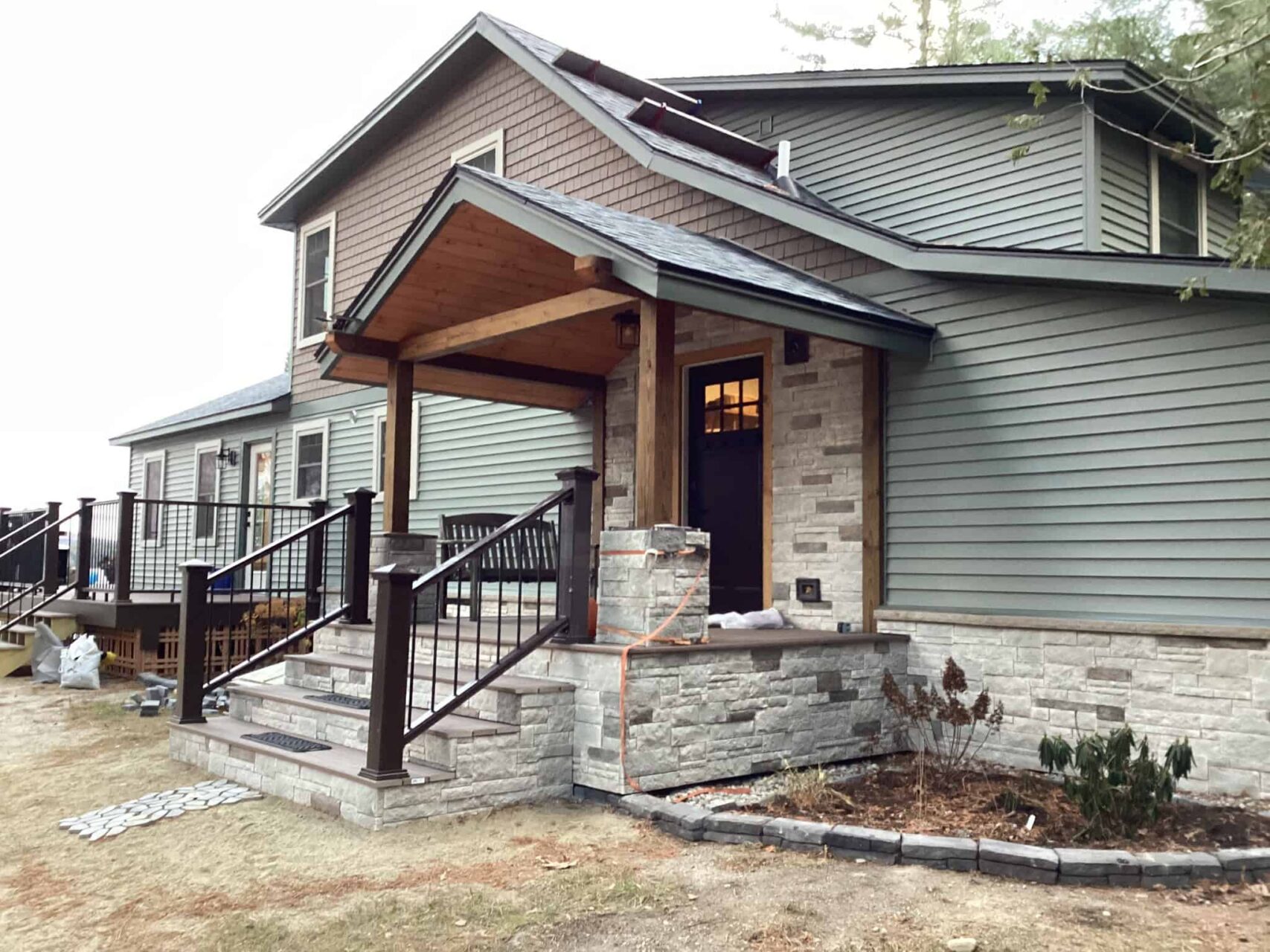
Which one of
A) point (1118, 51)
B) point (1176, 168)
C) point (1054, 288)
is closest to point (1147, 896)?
point (1054, 288)

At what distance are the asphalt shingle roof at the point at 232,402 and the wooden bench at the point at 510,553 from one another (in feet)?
23.8

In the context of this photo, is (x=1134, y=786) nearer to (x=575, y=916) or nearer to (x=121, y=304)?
(x=575, y=916)

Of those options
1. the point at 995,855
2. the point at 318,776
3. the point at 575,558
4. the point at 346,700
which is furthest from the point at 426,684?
the point at 995,855

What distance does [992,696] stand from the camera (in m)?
6.64

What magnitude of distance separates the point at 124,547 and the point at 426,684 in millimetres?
4775

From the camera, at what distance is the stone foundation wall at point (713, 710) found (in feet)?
18.2

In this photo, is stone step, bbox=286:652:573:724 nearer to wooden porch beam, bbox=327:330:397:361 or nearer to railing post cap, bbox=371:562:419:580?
railing post cap, bbox=371:562:419:580

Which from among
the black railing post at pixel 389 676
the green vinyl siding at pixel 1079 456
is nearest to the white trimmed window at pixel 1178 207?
the green vinyl siding at pixel 1079 456

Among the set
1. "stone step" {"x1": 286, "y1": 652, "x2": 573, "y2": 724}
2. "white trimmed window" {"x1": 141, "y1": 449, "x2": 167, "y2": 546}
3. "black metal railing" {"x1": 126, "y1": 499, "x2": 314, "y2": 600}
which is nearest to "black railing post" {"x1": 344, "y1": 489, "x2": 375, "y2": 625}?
"stone step" {"x1": 286, "y1": 652, "x2": 573, "y2": 724}

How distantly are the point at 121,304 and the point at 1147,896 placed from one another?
54418 mm

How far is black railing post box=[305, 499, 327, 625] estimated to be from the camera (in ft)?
27.3

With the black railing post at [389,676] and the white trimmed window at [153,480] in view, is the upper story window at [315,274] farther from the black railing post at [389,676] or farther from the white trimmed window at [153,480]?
the black railing post at [389,676]

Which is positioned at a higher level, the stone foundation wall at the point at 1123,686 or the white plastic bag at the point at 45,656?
the stone foundation wall at the point at 1123,686

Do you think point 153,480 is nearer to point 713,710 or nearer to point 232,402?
point 232,402
